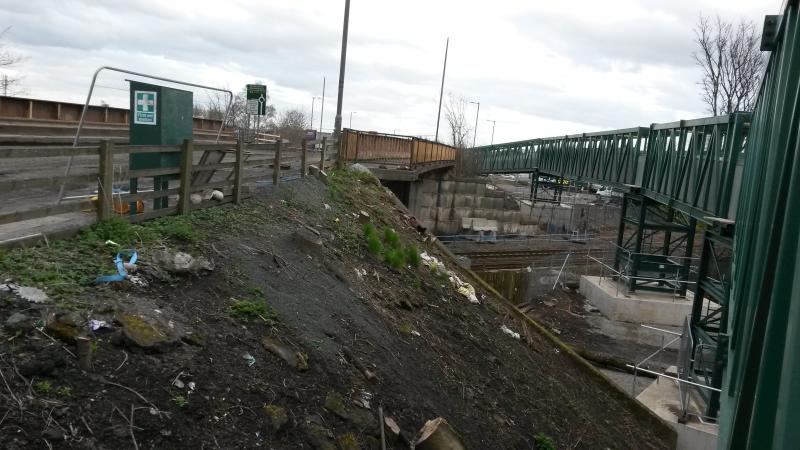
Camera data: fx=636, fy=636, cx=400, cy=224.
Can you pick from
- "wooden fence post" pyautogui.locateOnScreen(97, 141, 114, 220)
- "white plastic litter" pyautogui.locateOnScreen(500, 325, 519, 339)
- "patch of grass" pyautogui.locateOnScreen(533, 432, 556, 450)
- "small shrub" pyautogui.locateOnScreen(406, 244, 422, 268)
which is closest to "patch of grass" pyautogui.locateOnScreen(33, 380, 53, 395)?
"wooden fence post" pyautogui.locateOnScreen(97, 141, 114, 220)

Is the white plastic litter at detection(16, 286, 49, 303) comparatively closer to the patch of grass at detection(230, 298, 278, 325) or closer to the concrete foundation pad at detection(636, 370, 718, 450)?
the patch of grass at detection(230, 298, 278, 325)

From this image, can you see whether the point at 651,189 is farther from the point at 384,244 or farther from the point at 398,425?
the point at 398,425

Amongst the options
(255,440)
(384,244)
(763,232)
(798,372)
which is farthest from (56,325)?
(384,244)

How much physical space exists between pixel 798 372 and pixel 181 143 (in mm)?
8498

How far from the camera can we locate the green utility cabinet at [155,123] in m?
8.58

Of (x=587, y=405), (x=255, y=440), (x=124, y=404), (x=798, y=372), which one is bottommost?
(x=587, y=405)

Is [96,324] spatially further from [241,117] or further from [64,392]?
[241,117]

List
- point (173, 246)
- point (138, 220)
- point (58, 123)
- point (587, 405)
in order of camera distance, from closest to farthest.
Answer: point (173, 246) < point (138, 220) < point (587, 405) < point (58, 123)

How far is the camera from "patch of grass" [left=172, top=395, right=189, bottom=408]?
452cm

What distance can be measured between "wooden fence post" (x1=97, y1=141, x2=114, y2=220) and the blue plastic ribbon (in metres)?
0.77

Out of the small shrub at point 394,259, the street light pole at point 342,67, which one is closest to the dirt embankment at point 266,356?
the small shrub at point 394,259

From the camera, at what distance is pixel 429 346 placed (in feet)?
28.9

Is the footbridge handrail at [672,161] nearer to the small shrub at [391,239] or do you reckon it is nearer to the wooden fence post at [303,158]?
the small shrub at [391,239]

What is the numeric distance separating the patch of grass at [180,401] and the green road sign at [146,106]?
520 cm
